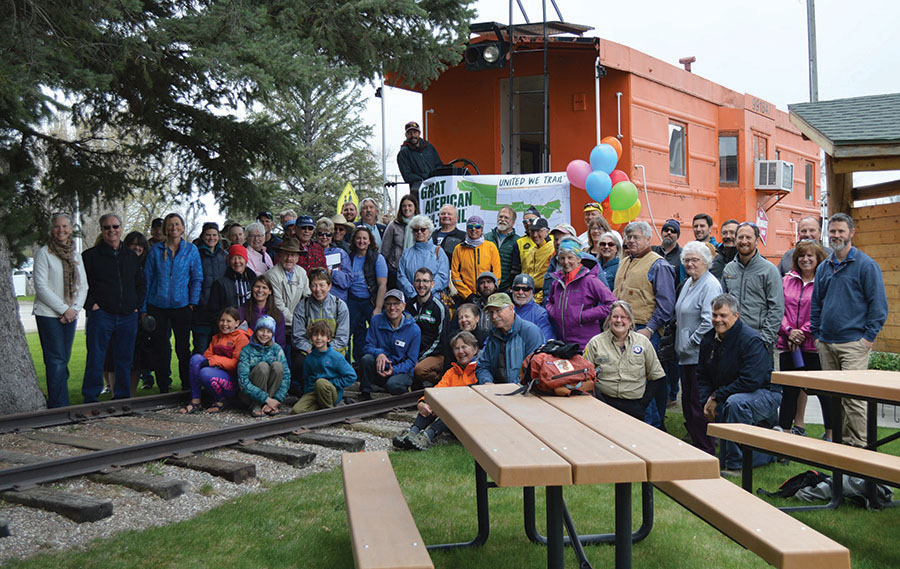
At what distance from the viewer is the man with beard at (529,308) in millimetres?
7766

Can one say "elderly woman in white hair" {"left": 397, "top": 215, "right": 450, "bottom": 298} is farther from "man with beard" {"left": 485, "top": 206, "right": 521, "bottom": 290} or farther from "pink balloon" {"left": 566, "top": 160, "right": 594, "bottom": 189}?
"pink balloon" {"left": 566, "top": 160, "right": 594, "bottom": 189}

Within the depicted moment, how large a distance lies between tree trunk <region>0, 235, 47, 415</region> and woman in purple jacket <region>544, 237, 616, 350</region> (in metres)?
5.27

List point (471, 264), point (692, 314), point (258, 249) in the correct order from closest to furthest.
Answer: point (692, 314) → point (471, 264) → point (258, 249)

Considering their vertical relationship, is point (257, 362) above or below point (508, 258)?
below

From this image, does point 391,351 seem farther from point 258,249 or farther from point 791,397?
point 791,397

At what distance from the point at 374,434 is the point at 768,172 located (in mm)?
10940

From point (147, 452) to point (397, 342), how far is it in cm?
309

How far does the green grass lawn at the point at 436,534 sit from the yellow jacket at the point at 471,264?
3.66m

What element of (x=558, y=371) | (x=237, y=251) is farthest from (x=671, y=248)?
(x=237, y=251)

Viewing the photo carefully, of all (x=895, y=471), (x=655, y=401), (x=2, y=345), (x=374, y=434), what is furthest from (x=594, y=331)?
(x=2, y=345)

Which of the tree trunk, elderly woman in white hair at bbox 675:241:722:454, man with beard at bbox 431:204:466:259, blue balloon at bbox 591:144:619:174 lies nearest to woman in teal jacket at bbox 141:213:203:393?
the tree trunk

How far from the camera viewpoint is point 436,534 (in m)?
4.86

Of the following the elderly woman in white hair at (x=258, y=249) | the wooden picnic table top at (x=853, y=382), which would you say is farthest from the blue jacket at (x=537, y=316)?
the elderly woman in white hair at (x=258, y=249)

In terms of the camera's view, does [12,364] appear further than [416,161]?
No
